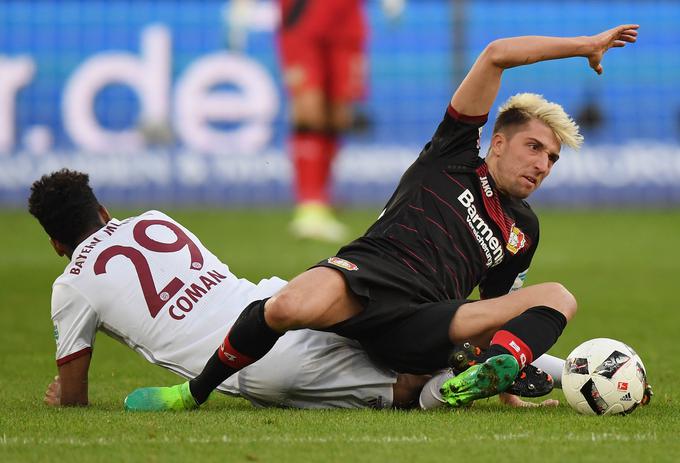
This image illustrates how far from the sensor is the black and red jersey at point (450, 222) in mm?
5430

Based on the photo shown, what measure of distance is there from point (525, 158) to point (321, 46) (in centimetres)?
1218

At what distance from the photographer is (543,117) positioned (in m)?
5.63

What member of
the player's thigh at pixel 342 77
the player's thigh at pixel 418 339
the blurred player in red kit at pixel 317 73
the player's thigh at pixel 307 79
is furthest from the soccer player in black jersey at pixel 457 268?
the player's thigh at pixel 342 77

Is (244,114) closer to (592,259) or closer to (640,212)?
(640,212)

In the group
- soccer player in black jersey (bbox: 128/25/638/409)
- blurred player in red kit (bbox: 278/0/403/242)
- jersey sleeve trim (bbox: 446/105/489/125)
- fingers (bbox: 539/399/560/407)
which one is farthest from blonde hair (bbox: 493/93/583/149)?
blurred player in red kit (bbox: 278/0/403/242)

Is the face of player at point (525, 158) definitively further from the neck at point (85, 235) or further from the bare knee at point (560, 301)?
the neck at point (85, 235)

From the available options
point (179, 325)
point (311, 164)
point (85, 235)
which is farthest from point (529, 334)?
point (311, 164)

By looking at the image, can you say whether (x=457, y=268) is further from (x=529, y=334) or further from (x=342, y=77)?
(x=342, y=77)

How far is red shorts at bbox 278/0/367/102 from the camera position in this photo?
1747cm

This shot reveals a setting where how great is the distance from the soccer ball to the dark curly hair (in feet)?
6.86

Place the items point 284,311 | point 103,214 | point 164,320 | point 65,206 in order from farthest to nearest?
point 103,214 < point 65,206 < point 164,320 < point 284,311

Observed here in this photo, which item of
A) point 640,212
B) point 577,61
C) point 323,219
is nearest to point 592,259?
point 323,219

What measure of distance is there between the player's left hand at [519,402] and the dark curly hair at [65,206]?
1890mm

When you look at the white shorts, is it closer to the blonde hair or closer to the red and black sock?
the red and black sock
